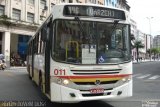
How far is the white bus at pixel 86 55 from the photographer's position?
30.2 feet

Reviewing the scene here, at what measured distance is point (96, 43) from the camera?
9508 mm

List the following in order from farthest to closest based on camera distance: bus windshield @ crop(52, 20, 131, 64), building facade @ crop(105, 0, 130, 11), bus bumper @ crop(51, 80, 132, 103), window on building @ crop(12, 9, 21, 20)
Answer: building facade @ crop(105, 0, 130, 11)
window on building @ crop(12, 9, 21, 20)
bus windshield @ crop(52, 20, 131, 64)
bus bumper @ crop(51, 80, 132, 103)

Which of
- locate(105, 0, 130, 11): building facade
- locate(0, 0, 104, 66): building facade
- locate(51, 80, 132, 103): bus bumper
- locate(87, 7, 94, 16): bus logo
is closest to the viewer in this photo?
locate(51, 80, 132, 103): bus bumper

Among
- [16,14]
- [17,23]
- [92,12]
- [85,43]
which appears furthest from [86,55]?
[16,14]

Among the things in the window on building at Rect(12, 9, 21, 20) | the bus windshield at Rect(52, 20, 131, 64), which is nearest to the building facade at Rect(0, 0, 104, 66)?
the window on building at Rect(12, 9, 21, 20)

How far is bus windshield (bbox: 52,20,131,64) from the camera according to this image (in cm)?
934

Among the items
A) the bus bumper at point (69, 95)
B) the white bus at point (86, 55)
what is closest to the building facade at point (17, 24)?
the white bus at point (86, 55)

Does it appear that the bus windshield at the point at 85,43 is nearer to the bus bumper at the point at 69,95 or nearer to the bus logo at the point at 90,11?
the bus logo at the point at 90,11

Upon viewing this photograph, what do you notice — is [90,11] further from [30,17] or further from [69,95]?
[30,17]

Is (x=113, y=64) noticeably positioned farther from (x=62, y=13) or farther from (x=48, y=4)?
(x=48, y=4)

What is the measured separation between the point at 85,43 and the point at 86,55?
0.33 metres

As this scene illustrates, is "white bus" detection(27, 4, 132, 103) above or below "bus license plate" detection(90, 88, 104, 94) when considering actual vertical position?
above

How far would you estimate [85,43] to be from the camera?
9.41m

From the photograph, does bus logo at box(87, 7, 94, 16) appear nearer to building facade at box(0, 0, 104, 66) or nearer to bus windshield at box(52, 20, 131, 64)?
bus windshield at box(52, 20, 131, 64)
